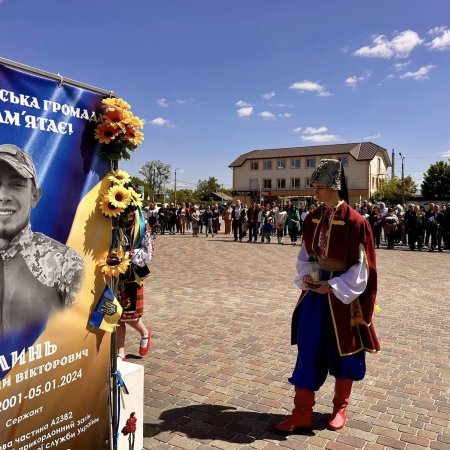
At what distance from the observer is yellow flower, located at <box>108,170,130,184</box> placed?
2803 millimetres

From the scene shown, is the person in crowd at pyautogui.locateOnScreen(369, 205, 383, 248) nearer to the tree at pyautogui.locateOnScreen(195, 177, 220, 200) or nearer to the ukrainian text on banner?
the ukrainian text on banner

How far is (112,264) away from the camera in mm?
2820

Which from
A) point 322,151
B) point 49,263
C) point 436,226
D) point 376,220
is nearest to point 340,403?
point 49,263

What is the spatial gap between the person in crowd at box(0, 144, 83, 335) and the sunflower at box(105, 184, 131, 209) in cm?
38

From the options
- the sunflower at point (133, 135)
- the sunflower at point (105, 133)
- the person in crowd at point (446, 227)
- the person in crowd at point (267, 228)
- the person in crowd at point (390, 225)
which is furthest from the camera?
the person in crowd at point (267, 228)

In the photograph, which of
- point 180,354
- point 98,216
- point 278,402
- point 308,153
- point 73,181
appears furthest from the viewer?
point 308,153

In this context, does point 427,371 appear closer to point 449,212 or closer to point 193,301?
point 193,301

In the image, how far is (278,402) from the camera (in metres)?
4.24

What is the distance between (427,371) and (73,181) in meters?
4.41

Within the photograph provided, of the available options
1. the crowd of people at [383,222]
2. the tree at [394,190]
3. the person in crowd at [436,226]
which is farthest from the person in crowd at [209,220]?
the tree at [394,190]

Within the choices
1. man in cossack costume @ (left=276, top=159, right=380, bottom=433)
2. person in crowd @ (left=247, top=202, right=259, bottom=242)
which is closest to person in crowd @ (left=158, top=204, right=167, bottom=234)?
person in crowd @ (left=247, top=202, right=259, bottom=242)

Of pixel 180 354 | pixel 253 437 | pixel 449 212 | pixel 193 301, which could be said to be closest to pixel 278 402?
pixel 253 437

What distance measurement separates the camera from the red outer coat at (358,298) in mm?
3594

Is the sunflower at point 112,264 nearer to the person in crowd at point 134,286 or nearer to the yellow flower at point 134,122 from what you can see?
the yellow flower at point 134,122
